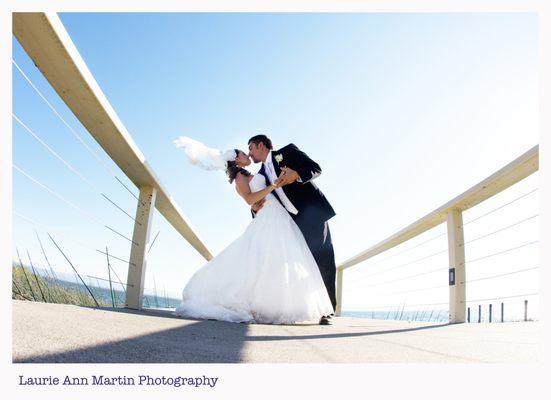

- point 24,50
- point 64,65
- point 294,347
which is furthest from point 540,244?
point 24,50

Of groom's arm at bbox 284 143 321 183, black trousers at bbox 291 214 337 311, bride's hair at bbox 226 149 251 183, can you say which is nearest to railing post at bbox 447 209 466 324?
black trousers at bbox 291 214 337 311

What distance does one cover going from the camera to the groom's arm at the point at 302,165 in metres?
2.80

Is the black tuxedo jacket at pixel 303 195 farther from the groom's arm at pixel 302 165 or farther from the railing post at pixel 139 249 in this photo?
the railing post at pixel 139 249

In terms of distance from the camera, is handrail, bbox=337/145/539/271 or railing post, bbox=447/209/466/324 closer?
handrail, bbox=337/145/539/271

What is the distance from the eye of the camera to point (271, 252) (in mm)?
2600

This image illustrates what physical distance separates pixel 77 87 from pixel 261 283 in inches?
58.6

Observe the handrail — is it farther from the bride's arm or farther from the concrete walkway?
the bride's arm

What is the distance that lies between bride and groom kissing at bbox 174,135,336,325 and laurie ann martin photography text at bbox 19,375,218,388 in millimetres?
1501

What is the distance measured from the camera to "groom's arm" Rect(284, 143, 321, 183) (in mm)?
2801

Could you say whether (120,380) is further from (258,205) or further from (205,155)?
(205,155)

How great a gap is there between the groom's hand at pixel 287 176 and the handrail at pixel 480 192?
103 cm

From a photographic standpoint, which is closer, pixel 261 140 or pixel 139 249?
pixel 139 249

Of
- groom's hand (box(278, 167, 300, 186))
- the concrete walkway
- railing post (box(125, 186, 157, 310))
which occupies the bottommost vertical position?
the concrete walkway

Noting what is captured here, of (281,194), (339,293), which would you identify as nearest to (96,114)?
(281,194)
